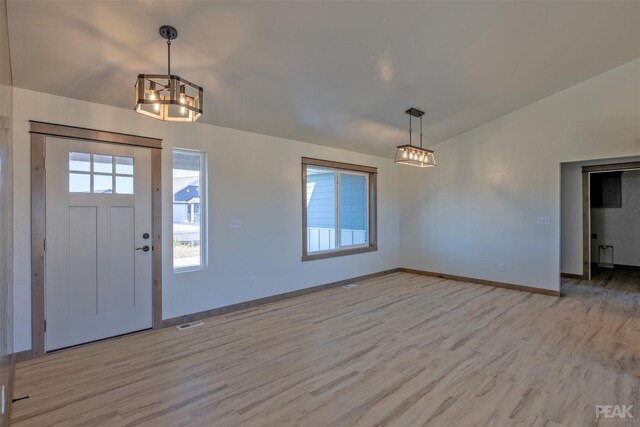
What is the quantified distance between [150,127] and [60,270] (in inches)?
68.7

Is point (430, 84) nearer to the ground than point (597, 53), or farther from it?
nearer to the ground

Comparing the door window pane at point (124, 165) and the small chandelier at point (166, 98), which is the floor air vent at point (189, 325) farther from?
the small chandelier at point (166, 98)

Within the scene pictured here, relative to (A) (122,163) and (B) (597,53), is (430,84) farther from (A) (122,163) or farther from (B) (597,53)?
(A) (122,163)

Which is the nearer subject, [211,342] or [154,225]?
[211,342]

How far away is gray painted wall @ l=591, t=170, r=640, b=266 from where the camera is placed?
673 centimetres

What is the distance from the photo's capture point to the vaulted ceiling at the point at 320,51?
236 cm

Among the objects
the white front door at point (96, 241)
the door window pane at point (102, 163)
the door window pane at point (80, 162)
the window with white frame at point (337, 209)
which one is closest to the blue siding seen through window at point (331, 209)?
the window with white frame at point (337, 209)

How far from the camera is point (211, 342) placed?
331 centimetres

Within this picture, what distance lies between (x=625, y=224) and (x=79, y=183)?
9.80 metres

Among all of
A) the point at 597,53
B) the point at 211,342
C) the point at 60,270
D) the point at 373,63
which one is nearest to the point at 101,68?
the point at 60,270

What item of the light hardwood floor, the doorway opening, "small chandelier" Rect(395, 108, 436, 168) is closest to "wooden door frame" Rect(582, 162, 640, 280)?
the doorway opening

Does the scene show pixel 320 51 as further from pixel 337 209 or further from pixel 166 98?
pixel 337 209

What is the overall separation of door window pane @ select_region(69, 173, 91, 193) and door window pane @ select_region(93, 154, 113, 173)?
→ 4.7 inches

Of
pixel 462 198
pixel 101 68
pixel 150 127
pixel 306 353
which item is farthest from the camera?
pixel 462 198
